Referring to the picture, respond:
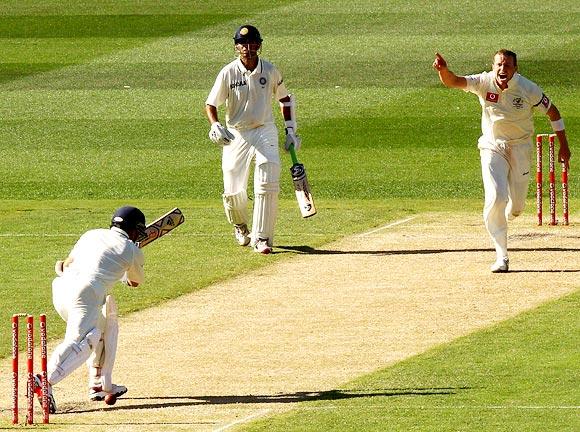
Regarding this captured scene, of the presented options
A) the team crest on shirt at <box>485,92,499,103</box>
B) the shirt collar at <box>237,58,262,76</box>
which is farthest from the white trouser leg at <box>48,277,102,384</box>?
the shirt collar at <box>237,58,262,76</box>

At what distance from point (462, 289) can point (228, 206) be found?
10.7 feet

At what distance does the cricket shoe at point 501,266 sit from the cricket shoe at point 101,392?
5328mm

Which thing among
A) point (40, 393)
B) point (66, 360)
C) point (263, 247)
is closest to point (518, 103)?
point (263, 247)

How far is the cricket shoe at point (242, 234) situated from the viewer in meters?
17.6

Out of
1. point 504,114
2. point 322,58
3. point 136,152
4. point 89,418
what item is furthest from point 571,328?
point 322,58

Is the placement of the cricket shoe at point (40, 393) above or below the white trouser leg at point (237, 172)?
below

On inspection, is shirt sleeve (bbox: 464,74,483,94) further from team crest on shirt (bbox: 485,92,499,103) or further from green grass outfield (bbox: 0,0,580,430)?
green grass outfield (bbox: 0,0,580,430)

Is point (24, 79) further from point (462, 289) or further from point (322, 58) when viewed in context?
point (462, 289)

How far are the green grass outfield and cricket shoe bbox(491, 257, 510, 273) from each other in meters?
1.40

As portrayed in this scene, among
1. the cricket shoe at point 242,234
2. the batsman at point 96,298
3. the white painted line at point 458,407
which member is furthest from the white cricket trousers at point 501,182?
the batsman at point 96,298

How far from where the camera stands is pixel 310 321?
13.9 m

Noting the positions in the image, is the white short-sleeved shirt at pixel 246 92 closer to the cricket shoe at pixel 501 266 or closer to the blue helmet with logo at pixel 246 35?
the blue helmet with logo at pixel 246 35

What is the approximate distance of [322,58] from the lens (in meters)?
31.8

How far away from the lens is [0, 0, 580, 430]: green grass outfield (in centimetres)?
1392
